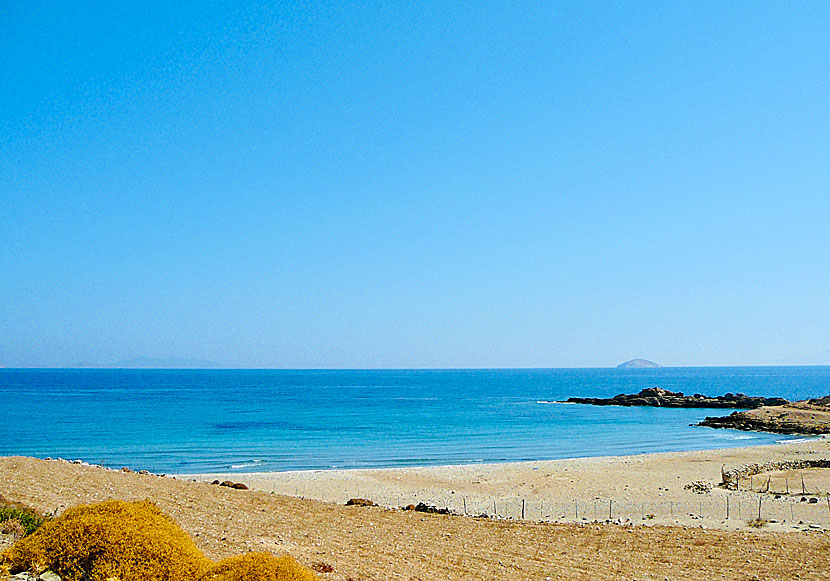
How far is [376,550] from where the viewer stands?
1433cm

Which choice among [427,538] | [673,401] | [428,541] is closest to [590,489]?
[427,538]

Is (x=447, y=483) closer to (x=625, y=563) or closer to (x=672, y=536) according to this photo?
(x=672, y=536)

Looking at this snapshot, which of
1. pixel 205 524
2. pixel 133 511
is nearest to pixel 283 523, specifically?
pixel 205 524

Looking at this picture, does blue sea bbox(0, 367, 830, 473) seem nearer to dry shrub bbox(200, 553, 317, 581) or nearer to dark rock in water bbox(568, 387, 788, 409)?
dark rock in water bbox(568, 387, 788, 409)

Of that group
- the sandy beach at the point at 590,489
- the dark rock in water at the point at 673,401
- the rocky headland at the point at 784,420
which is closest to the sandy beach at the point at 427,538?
the sandy beach at the point at 590,489

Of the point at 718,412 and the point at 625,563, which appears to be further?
the point at 718,412

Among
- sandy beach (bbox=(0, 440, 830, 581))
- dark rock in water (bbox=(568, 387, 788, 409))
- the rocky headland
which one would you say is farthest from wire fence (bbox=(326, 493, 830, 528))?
dark rock in water (bbox=(568, 387, 788, 409))

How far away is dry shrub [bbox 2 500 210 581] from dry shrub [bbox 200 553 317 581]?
51cm

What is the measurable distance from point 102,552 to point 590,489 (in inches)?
1082

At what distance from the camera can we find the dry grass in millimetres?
13312

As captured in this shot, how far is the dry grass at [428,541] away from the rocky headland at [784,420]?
54.2m

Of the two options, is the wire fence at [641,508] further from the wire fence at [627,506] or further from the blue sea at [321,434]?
the blue sea at [321,434]

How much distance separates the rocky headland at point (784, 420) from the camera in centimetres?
6488

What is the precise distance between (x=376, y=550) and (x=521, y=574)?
131 inches
